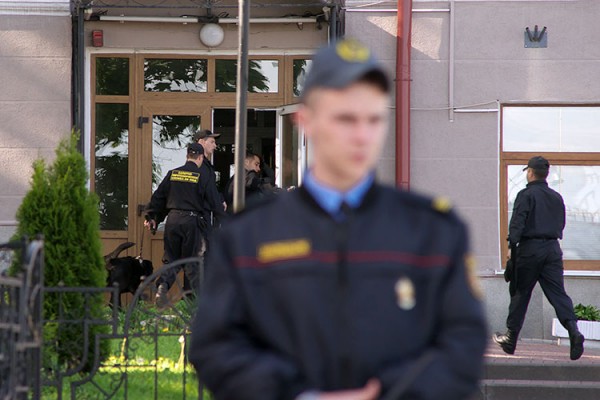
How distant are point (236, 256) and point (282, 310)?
0.16 meters

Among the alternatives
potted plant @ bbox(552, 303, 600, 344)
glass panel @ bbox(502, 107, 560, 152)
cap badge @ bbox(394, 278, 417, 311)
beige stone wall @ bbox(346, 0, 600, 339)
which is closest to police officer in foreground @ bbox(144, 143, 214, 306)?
beige stone wall @ bbox(346, 0, 600, 339)

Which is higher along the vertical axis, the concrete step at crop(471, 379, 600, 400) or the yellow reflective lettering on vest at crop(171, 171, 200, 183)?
the yellow reflective lettering on vest at crop(171, 171, 200, 183)

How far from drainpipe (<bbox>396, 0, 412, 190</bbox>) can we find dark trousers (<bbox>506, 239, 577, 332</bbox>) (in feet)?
9.14

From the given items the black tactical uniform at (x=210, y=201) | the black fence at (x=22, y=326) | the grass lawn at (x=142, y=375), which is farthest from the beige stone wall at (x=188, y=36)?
the black fence at (x=22, y=326)

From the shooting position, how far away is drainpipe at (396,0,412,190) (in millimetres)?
13180

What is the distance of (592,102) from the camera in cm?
1333

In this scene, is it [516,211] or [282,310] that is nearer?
[282,310]

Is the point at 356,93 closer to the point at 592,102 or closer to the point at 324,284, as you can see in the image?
the point at 324,284

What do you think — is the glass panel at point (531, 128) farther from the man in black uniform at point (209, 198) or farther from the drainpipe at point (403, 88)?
the man in black uniform at point (209, 198)

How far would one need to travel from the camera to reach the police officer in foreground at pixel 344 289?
7.84ft

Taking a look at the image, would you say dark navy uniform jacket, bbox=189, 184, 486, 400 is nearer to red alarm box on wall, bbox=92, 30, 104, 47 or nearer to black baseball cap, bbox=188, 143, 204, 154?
black baseball cap, bbox=188, 143, 204, 154

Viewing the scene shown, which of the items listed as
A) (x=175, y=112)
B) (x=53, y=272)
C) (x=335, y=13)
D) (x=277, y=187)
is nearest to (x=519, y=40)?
(x=335, y=13)

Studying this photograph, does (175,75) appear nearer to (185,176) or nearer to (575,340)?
(185,176)

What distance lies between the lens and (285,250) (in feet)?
7.98
